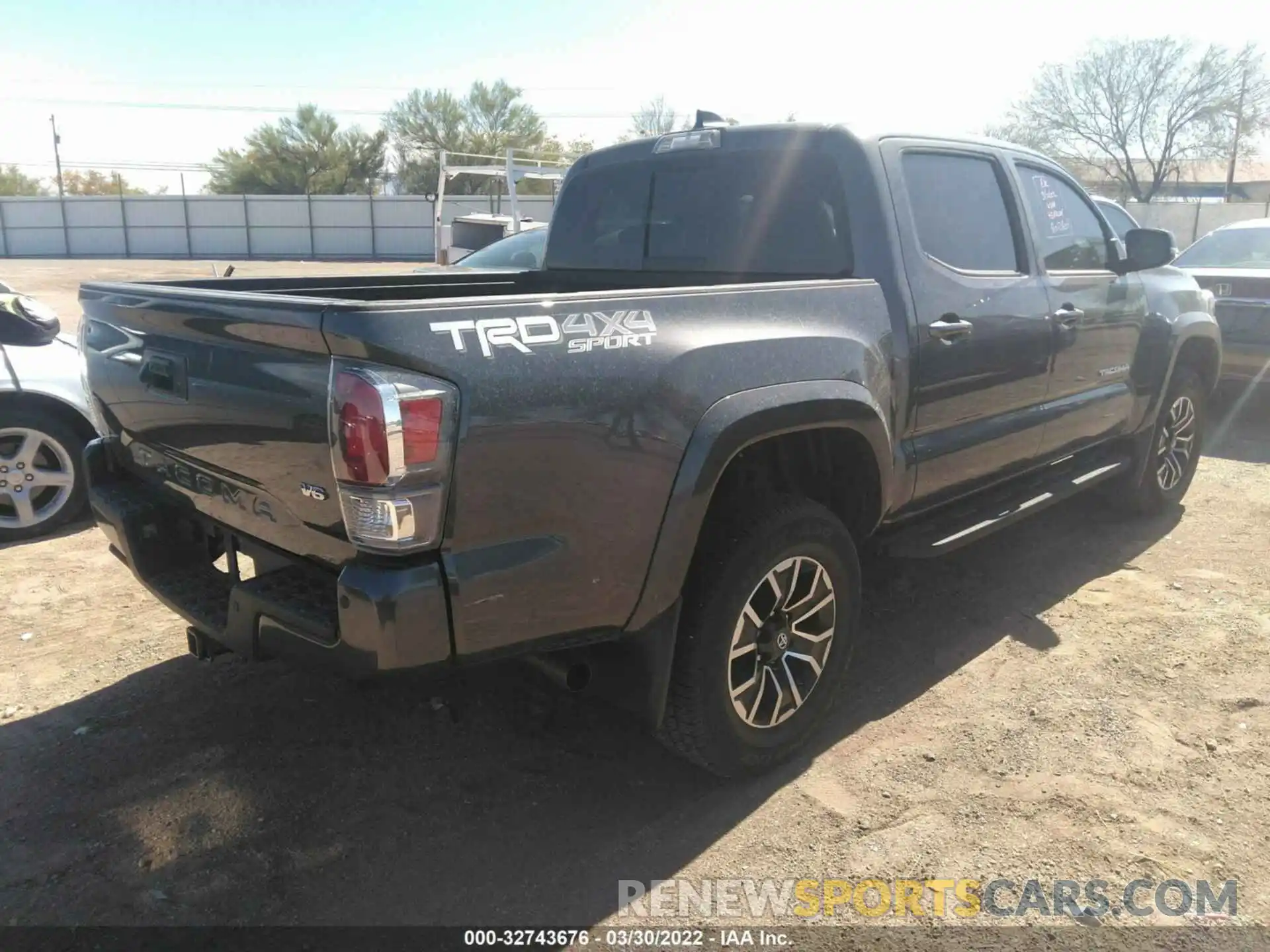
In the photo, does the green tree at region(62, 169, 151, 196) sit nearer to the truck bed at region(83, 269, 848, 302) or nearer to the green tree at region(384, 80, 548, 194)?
the green tree at region(384, 80, 548, 194)

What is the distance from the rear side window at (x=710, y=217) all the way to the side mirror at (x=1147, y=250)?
2101 mm

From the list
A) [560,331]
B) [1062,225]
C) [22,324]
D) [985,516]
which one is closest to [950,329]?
[985,516]

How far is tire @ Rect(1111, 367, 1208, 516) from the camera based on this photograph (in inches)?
214

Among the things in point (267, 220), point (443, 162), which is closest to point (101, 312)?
point (443, 162)

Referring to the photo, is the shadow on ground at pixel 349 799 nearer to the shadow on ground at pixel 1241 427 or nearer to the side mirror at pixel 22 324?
the side mirror at pixel 22 324

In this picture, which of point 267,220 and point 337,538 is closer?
point 337,538

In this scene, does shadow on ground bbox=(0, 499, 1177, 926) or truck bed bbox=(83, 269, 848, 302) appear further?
truck bed bbox=(83, 269, 848, 302)

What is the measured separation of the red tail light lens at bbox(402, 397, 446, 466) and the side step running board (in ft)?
6.82

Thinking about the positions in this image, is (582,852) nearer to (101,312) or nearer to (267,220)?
(101,312)

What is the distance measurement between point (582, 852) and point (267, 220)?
45.2m

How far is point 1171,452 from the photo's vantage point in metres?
5.63

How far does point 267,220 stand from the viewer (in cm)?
4284

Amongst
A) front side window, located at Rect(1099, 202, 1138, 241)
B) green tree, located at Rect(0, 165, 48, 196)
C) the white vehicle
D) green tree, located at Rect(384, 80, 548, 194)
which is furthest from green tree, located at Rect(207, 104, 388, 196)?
front side window, located at Rect(1099, 202, 1138, 241)

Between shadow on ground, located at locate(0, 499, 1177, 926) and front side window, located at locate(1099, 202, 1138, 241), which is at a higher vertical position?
front side window, located at locate(1099, 202, 1138, 241)
